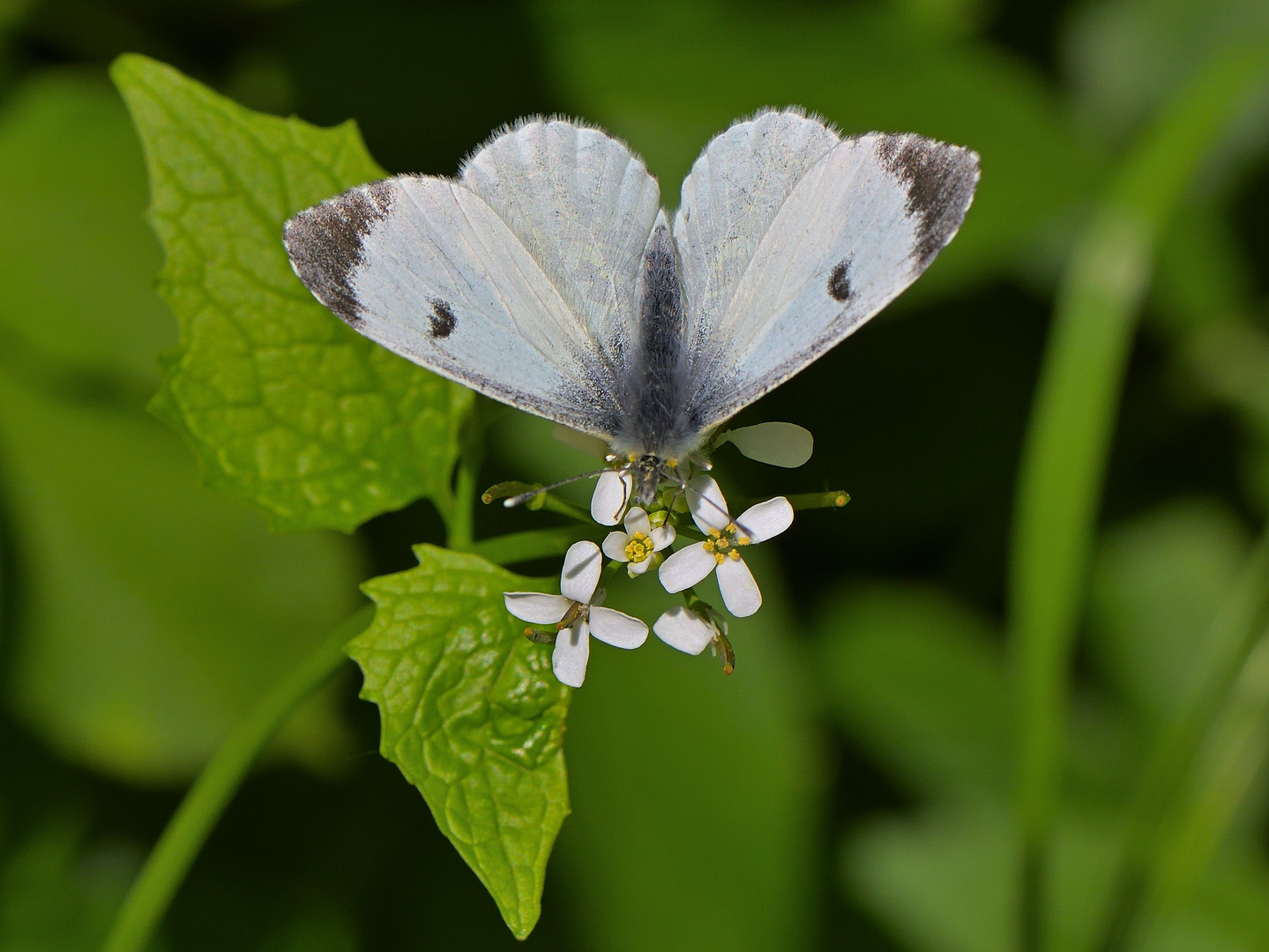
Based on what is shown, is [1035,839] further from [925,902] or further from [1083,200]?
[1083,200]

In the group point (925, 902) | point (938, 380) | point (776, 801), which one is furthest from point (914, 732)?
point (938, 380)

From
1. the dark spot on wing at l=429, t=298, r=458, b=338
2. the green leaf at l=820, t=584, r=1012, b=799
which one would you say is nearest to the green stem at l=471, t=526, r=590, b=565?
the dark spot on wing at l=429, t=298, r=458, b=338

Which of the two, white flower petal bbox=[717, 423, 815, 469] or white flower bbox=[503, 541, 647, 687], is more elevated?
white flower petal bbox=[717, 423, 815, 469]

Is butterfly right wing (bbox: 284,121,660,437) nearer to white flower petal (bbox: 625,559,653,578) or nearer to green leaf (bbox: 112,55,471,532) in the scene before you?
green leaf (bbox: 112,55,471,532)

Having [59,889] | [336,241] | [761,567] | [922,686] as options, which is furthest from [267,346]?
[922,686]

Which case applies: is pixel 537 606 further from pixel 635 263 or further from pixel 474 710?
pixel 635 263

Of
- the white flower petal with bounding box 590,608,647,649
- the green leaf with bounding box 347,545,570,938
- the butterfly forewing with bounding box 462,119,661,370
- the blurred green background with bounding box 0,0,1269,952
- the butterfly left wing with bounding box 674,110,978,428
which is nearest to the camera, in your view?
the green leaf with bounding box 347,545,570,938

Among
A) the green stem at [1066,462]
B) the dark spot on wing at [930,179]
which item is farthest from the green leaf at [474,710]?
the green stem at [1066,462]
